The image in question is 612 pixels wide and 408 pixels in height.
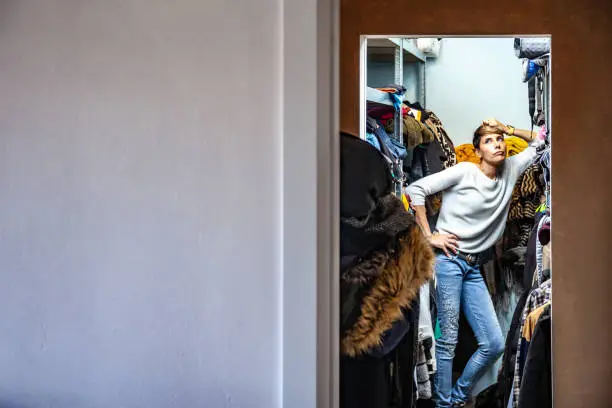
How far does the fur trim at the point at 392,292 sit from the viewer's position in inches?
41.4

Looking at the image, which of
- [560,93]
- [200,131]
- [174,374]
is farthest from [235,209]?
[560,93]

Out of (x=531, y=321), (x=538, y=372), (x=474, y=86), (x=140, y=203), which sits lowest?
(x=538, y=372)

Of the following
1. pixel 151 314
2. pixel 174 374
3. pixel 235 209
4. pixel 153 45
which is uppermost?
pixel 153 45

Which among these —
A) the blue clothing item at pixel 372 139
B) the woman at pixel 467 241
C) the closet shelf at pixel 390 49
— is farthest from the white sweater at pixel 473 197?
the closet shelf at pixel 390 49

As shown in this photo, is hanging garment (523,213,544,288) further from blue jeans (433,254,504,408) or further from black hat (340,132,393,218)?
black hat (340,132,393,218)

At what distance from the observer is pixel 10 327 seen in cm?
99

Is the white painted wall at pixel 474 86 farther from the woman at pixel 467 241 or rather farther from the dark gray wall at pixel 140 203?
the dark gray wall at pixel 140 203

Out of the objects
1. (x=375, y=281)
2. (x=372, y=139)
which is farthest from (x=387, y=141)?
(x=375, y=281)

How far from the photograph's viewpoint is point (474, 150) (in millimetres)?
1099

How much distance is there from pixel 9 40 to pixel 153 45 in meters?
0.28

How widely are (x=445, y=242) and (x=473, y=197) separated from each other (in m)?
0.11

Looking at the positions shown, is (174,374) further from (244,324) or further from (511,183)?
(511,183)

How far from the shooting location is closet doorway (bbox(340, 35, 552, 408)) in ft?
3.53

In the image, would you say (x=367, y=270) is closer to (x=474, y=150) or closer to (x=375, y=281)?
(x=375, y=281)
